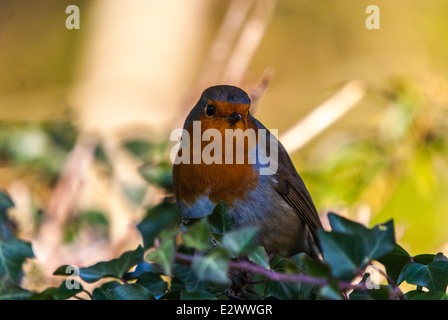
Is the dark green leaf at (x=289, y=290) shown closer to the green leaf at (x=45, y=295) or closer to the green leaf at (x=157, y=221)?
the green leaf at (x=45, y=295)

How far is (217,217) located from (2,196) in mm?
662

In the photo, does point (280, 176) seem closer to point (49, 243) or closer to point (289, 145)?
point (289, 145)

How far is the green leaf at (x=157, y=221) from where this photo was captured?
2080 mm

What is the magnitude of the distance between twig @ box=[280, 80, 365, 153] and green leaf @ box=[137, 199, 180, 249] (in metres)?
0.99

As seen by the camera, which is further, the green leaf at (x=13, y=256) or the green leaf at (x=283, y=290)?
the green leaf at (x=13, y=256)

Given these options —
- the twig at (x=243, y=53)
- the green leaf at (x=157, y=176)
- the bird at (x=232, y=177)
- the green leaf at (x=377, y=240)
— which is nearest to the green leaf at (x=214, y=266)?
the green leaf at (x=377, y=240)

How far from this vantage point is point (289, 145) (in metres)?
3.10

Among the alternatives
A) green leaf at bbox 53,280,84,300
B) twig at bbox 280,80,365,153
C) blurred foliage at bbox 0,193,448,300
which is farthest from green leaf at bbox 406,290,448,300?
twig at bbox 280,80,365,153

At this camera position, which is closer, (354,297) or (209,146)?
(354,297)

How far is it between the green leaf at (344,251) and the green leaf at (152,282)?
0.55 m

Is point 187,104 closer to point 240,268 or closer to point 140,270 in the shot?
point 140,270

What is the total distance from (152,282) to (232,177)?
31.1 inches

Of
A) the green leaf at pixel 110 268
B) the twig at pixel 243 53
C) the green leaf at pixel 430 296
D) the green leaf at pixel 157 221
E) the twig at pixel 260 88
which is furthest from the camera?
the twig at pixel 243 53
